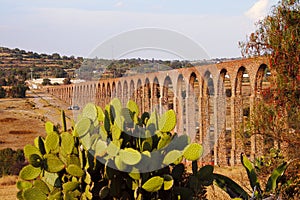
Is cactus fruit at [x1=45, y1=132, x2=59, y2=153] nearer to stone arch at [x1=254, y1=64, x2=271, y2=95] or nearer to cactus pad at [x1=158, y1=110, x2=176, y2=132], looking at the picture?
cactus pad at [x1=158, y1=110, x2=176, y2=132]

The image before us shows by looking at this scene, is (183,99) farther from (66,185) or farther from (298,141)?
(66,185)

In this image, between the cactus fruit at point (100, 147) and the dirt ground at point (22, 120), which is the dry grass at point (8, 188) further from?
the cactus fruit at point (100, 147)

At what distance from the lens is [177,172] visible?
3.28 metres

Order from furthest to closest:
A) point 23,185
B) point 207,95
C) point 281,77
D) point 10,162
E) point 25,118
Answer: point 25,118 < point 207,95 < point 10,162 < point 281,77 < point 23,185

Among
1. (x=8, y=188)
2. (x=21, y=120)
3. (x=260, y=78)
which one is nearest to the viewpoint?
(x=8, y=188)

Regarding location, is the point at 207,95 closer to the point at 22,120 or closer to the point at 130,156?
the point at 130,156

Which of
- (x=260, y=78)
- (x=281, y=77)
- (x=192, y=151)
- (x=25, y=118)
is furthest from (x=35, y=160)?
(x=25, y=118)

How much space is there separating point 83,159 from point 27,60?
257ft

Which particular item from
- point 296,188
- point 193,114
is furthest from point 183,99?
point 296,188

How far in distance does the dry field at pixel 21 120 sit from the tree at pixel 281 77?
5.15 meters

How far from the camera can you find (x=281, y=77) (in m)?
7.66

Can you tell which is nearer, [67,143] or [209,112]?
[67,143]

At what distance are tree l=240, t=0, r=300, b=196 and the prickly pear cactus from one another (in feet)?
13.2

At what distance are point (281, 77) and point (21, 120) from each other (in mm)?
34099
